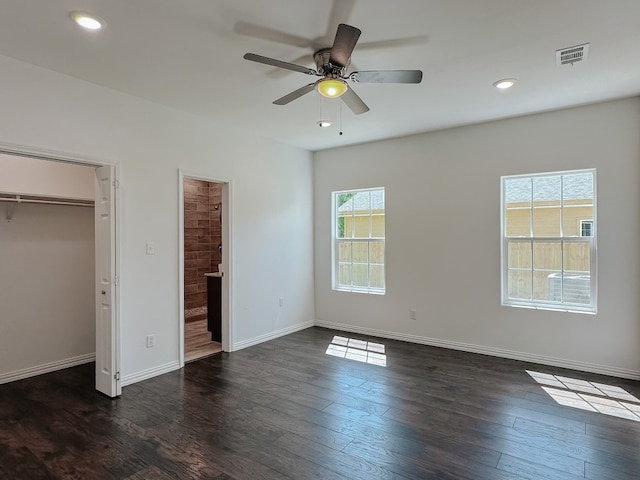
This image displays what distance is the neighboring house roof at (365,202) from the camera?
5.44m

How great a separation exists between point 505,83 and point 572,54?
0.58 metres

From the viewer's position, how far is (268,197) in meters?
5.19

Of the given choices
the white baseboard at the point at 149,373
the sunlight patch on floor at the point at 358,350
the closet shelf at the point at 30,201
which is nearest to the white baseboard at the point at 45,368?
the white baseboard at the point at 149,373

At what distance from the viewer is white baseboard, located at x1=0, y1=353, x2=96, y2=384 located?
3.64 m

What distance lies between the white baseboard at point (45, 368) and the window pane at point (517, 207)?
5.05 metres

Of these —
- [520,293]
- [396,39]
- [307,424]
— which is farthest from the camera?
[520,293]

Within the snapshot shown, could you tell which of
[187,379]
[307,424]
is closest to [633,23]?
[307,424]

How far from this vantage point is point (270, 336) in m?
5.18

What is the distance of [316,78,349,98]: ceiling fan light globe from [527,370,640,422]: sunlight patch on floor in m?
3.11

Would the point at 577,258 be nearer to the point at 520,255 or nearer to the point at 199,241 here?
the point at 520,255

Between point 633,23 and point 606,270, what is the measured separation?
7.82ft

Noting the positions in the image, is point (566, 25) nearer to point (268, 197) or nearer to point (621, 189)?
point (621, 189)

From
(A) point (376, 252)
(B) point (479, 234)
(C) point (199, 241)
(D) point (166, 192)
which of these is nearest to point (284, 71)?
(D) point (166, 192)

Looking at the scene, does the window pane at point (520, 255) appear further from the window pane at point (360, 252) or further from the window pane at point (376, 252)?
the window pane at point (360, 252)
